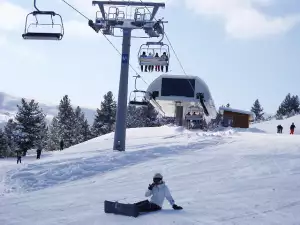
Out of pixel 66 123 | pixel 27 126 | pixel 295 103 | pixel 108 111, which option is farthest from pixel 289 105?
pixel 27 126

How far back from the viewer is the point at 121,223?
30.5 feet

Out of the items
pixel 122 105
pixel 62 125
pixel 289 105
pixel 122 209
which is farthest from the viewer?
pixel 289 105

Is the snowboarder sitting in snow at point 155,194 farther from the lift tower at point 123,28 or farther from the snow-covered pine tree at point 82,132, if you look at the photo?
the snow-covered pine tree at point 82,132

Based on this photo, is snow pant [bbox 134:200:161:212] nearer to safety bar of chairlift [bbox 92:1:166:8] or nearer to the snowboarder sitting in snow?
the snowboarder sitting in snow

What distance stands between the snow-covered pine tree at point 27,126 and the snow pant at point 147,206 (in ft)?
147

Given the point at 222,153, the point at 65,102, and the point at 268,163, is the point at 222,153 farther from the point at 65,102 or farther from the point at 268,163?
the point at 65,102

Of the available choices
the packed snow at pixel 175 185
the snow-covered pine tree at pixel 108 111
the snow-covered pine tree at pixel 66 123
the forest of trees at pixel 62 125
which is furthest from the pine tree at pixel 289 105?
the packed snow at pixel 175 185

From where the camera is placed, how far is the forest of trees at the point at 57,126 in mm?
53562

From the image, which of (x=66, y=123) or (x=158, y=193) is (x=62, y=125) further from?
(x=158, y=193)

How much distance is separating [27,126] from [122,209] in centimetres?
4602

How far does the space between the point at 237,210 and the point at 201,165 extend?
21.6 ft

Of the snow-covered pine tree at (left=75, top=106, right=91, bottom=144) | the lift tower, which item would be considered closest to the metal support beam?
the lift tower

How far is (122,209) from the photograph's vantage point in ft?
32.8

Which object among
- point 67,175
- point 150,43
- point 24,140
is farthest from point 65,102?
point 67,175
